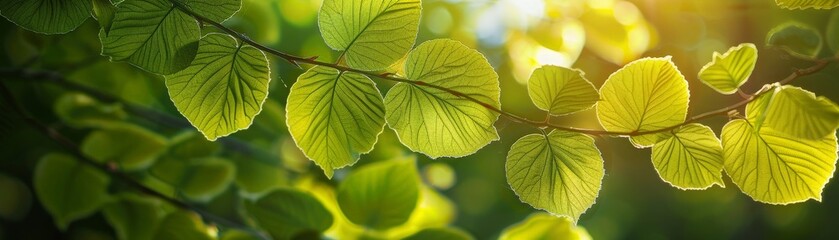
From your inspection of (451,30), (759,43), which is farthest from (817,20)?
(451,30)

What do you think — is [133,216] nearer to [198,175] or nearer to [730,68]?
[198,175]

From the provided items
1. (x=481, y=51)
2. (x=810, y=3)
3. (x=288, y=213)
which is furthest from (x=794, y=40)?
(x=481, y=51)

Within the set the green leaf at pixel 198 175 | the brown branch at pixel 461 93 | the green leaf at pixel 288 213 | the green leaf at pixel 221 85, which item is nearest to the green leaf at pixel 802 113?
the brown branch at pixel 461 93

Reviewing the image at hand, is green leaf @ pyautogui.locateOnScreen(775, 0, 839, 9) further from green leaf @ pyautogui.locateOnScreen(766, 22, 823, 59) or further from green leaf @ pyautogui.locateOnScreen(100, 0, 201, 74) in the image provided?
green leaf @ pyautogui.locateOnScreen(100, 0, 201, 74)

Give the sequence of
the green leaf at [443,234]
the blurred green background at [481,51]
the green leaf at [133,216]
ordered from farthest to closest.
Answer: the blurred green background at [481,51], the green leaf at [133,216], the green leaf at [443,234]

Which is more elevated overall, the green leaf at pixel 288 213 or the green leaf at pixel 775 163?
the green leaf at pixel 775 163

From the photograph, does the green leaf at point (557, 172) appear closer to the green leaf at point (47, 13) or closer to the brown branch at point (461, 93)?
the brown branch at point (461, 93)
